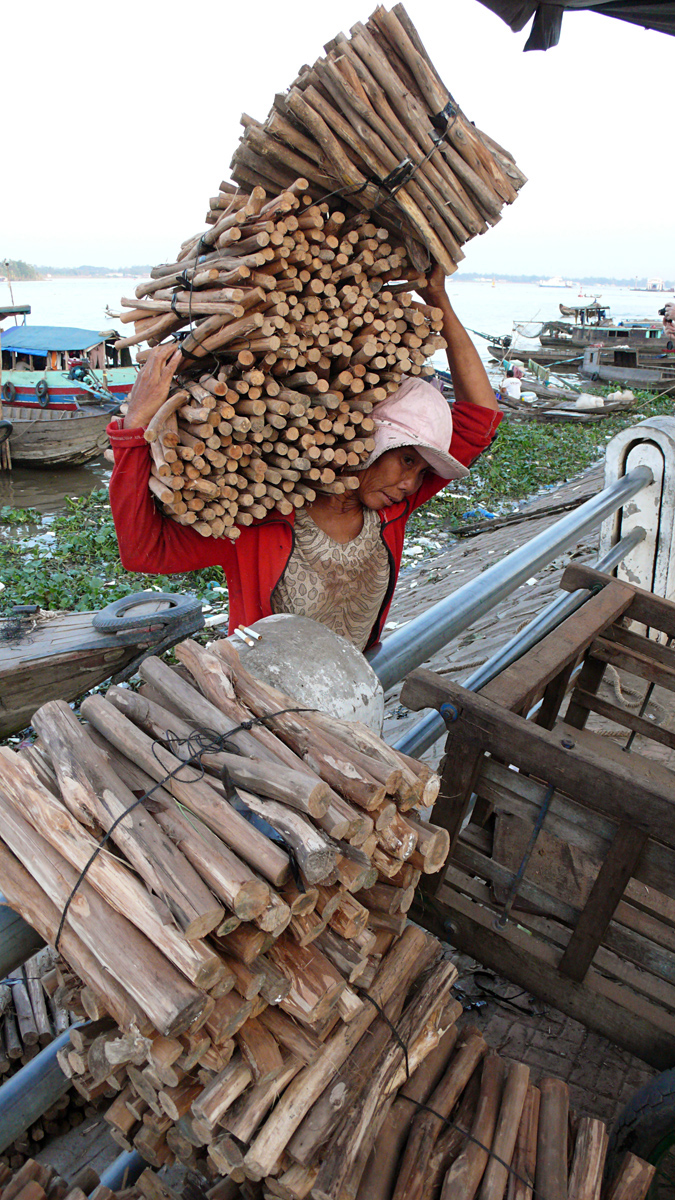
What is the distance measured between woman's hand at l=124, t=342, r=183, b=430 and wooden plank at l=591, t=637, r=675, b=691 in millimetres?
2054

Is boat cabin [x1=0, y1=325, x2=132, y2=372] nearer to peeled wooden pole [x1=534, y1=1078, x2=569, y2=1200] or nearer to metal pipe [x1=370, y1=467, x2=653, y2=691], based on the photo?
metal pipe [x1=370, y1=467, x2=653, y2=691]

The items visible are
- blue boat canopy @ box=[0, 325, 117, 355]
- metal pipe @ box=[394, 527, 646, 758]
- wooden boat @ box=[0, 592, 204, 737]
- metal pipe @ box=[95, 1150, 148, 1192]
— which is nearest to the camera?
metal pipe @ box=[95, 1150, 148, 1192]

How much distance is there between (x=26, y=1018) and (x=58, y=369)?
21.7m

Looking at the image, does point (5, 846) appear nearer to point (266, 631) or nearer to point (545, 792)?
point (266, 631)

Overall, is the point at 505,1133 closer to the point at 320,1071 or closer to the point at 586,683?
the point at 320,1071

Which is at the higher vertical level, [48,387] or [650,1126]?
[650,1126]

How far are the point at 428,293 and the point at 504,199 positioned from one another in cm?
38

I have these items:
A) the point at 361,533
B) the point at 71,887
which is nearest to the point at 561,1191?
the point at 71,887

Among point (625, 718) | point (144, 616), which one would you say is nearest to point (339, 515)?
point (625, 718)

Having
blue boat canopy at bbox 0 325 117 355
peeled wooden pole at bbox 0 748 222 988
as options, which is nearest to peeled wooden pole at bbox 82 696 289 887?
peeled wooden pole at bbox 0 748 222 988

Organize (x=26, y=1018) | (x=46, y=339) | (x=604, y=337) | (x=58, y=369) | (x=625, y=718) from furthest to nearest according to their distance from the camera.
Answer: (x=604, y=337), (x=46, y=339), (x=58, y=369), (x=26, y=1018), (x=625, y=718)

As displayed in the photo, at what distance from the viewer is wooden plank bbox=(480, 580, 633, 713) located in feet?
7.43

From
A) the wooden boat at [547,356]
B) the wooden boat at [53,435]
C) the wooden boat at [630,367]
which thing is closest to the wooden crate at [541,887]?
the wooden boat at [53,435]

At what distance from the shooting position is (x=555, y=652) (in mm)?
2572
